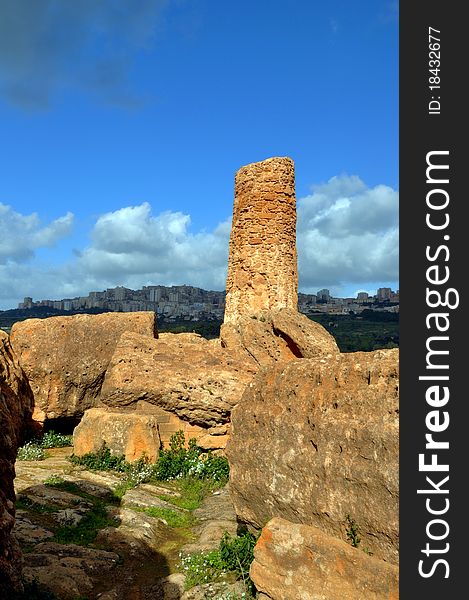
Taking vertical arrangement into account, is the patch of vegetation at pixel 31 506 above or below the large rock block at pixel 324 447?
below

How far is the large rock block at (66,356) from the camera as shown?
596 inches

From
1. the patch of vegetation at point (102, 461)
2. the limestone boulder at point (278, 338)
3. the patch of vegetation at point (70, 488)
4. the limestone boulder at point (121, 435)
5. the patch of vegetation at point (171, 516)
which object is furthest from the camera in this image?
the limestone boulder at point (278, 338)

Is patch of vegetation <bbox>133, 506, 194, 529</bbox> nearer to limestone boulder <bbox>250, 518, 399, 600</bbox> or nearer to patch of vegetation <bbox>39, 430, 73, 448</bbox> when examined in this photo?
limestone boulder <bbox>250, 518, 399, 600</bbox>

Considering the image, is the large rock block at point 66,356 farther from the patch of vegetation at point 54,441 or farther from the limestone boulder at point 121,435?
the limestone boulder at point 121,435

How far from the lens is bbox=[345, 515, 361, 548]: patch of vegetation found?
5605 millimetres

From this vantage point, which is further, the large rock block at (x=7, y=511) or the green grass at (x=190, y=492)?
the green grass at (x=190, y=492)

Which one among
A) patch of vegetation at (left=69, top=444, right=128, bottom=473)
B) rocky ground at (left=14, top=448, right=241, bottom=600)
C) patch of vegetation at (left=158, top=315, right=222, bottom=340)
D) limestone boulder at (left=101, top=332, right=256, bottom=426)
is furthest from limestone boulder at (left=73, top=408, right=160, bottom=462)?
patch of vegetation at (left=158, top=315, right=222, bottom=340)

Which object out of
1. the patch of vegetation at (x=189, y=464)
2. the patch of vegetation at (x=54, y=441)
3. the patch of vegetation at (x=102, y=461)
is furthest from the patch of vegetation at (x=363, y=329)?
the patch of vegetation at (x=102, y=461)

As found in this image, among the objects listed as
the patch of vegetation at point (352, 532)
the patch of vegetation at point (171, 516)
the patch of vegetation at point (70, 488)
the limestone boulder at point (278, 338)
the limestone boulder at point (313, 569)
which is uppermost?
the limestone boulder at point (278, 338)

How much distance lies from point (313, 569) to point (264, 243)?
13409 millimetres

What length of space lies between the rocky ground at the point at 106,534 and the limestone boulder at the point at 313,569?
32.9 inches

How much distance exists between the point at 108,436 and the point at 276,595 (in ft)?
23.8

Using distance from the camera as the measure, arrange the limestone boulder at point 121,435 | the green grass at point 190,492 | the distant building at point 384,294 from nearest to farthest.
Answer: the green grass at point 190,492 → the limestone boulder at point 121,435 → the distant building at point 384,294

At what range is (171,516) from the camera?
30.9 ft
